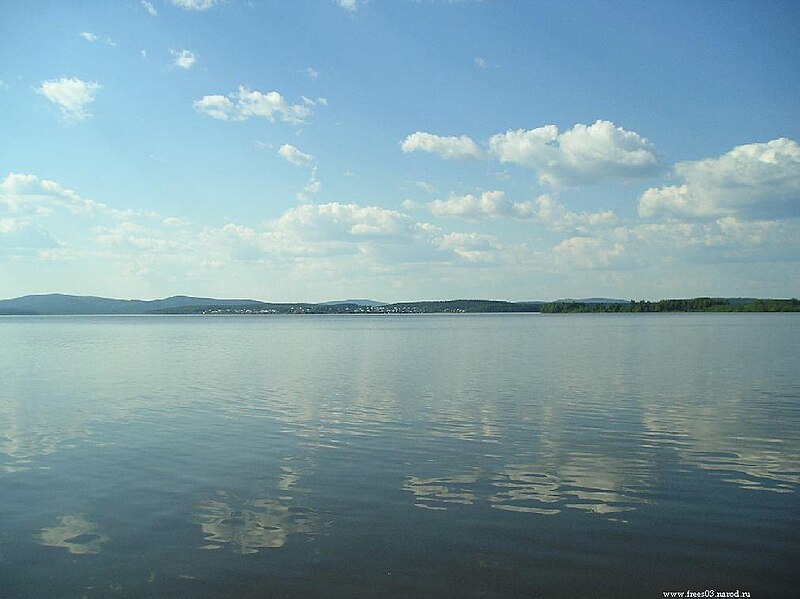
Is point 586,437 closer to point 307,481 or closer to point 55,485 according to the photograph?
point 307,481

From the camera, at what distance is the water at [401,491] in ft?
29.0

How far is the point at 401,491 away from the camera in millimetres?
12609

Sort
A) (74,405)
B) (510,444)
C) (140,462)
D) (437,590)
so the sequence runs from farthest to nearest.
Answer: (74,405) → (510,444) → (140,462) → (437,590)

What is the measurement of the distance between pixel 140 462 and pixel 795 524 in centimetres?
1267

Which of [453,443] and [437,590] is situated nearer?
[437,590]

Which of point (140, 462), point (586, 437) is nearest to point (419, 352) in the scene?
point (586, 437)

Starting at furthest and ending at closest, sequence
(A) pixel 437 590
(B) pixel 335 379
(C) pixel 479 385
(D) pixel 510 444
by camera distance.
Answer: (B) pixel 335 379, (C) pixel 479 385, (D) pixel 510 444, (A) pixel 437 590

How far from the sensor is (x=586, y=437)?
57.6ft

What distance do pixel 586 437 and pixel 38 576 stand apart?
42.2 feet

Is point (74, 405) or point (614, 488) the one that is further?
point (74, 405)

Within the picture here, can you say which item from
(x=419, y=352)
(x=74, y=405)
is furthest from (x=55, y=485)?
(x=419, y=352)

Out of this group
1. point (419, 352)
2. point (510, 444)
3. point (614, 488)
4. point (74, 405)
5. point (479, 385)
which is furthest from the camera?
point (419, 352)

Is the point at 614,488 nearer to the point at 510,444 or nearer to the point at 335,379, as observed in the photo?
the point at 510,444

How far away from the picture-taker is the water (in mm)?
8836
